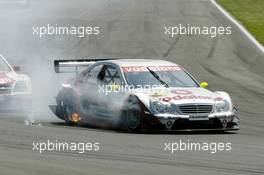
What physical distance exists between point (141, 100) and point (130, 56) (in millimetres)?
13755

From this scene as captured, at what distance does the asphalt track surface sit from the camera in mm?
9727

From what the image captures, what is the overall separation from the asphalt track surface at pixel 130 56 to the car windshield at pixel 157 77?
3.23 ft

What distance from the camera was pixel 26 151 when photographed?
10.6 meters

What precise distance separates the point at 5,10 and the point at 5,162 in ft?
104

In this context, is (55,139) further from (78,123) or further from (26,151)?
(78,123)

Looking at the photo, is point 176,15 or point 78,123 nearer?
point 78,123

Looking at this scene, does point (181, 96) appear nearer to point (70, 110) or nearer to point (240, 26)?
point (70, 110)

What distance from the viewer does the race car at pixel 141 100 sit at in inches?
519

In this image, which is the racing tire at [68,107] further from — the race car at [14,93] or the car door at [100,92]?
the race car at [14,93]

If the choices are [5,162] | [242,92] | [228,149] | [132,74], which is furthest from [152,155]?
[242,92]

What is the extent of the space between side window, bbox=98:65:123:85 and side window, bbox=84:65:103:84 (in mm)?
114

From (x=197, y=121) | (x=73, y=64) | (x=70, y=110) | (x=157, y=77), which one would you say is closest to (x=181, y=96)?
(x=197, y=121)

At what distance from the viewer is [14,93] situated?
1698cm

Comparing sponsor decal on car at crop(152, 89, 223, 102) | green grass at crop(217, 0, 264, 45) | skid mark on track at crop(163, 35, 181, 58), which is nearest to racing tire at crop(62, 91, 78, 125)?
sponsor decal on car at crop(152, 89, 223, 102)
